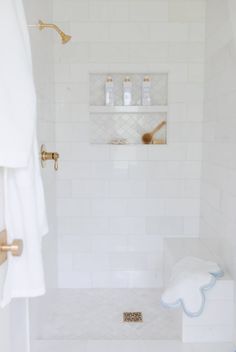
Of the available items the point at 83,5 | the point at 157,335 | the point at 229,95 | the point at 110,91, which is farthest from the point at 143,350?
the point at 83,5

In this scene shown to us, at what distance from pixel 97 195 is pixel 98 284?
768 millimetres

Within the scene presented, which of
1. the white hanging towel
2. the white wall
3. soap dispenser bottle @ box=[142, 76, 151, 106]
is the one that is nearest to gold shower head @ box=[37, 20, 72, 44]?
the white wall

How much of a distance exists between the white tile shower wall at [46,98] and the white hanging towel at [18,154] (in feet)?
3.58

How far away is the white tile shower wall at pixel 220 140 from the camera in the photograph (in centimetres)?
209

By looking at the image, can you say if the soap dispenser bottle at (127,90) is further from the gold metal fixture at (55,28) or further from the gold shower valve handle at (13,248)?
the gold shower valve handle at (13,248)

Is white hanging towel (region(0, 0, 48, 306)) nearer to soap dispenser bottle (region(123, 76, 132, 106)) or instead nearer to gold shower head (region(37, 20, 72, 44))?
gold shower head (region(37, 20, 72, 44))

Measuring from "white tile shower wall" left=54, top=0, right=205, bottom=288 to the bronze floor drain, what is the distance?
1.52 feet

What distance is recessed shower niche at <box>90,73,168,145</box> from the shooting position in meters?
2.75

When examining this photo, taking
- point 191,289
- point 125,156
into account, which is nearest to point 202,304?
point 191,289

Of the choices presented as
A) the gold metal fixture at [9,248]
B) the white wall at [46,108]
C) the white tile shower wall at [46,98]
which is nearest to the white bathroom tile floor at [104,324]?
the white wall at [46,108]

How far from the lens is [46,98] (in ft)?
7.96

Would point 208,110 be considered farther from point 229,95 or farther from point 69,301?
point 69,301

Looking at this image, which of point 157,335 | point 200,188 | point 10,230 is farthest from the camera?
point 200,188

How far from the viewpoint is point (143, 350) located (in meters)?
1.92
